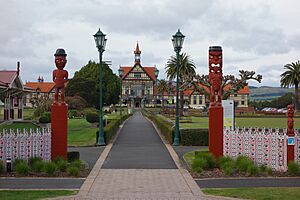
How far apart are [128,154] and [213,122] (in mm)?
5490

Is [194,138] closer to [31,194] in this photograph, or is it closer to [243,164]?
[243,164]

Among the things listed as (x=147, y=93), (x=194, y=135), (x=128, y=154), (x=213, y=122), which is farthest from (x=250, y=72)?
(x=147, y=93)

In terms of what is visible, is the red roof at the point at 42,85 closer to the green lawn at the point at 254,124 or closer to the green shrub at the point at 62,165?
the green lawn at the point at 254,124

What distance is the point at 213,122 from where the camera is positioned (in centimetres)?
1568

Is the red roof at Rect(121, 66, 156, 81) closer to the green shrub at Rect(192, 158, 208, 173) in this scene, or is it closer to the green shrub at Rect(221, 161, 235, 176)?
the green shrub at Rect(192, 158, 208, 173)

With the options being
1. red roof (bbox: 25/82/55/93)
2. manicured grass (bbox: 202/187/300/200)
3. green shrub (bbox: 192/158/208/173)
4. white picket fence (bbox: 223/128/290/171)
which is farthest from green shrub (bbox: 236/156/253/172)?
red roof (bbox: 25/82/55/93)

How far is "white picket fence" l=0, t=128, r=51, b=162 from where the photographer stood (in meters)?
13.8

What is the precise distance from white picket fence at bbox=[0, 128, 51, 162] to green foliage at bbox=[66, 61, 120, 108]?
61.7 meters

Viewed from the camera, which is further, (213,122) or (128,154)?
(128,154)

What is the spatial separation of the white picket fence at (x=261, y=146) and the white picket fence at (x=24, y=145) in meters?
6.26

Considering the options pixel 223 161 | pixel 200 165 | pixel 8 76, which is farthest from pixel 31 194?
pixel 8 76

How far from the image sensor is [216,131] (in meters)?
15.7

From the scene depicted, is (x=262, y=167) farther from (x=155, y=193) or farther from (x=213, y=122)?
(x=155, y=193)

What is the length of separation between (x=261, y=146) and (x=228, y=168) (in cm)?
168
